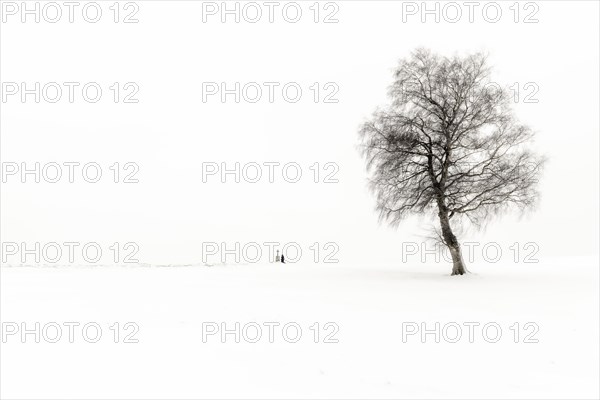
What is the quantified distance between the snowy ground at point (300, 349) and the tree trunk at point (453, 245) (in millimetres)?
6746

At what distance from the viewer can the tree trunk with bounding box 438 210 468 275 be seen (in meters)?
24.5

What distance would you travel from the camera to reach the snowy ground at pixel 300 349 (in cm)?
712

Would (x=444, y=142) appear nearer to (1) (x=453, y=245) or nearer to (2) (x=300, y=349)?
(1) (x=453, y=245)

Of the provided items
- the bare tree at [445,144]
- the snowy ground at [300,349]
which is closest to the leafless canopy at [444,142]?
the bare tree at [445,144]

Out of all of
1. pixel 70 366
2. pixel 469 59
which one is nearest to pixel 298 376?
pixel 70 366

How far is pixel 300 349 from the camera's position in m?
9.17

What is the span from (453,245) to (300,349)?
1773 cm

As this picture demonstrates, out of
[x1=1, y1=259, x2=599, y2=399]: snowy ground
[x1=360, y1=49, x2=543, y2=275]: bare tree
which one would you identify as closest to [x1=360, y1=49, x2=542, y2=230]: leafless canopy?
[x1=360, y1=49, x2=543, y2=275]: bare tree

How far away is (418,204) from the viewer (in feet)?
84.3

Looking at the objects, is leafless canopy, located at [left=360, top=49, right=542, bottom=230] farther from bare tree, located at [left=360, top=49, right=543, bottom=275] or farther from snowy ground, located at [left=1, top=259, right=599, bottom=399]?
snowy ground, located at [left=1, top=259, right=599, bottom=399]

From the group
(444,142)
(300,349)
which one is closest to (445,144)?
(444,142)

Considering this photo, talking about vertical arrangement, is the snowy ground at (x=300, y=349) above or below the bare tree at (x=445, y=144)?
below

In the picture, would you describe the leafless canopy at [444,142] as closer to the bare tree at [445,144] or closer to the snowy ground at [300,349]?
the bare tree at [445,144]

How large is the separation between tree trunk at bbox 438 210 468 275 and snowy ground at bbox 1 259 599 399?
675 cm
